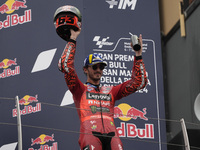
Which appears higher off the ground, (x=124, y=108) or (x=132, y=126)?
(x=124, y=108)

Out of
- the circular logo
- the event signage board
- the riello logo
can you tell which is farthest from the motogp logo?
the circular logo

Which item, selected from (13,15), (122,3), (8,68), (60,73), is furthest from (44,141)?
(122,3)

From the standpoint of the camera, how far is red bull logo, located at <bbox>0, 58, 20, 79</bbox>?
414 inches

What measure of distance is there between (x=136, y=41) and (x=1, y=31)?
190 inches

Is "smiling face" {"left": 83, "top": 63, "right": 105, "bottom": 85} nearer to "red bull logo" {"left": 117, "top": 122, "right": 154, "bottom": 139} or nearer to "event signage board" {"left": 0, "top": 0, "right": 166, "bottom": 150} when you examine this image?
"event signage board" {"left": 0, "top": 0, "right": 166, "bottom": 150}

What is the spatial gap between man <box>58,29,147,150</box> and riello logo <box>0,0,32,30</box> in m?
4.44

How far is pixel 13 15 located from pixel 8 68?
3.25ft

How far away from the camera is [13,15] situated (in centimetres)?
1085

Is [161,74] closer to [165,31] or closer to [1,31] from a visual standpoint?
[165,31]

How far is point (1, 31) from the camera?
10789 mm

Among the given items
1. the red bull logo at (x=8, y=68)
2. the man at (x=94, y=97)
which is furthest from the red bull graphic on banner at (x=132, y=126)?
the man at (x=94, y=97)

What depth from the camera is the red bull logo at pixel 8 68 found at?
10.5 m

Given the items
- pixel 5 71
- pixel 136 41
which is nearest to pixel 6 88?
pixel 5 71

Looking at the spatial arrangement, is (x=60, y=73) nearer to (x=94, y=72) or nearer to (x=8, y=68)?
(x=8, y=68)
